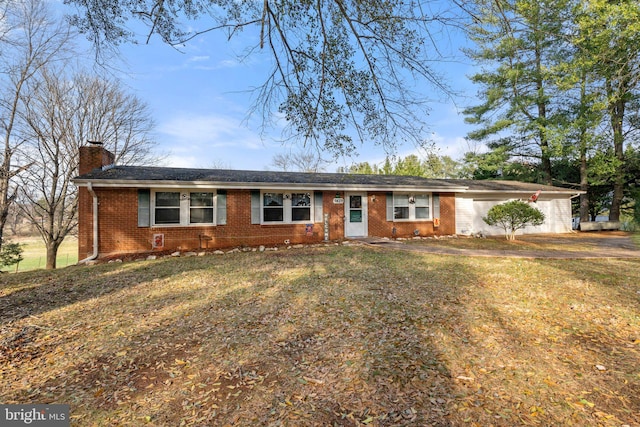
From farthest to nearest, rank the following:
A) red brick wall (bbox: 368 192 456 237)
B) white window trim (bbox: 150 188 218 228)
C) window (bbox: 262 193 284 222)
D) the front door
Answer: red brick wall (bbox: 368 192 456 237)
the front door
window (bbox: 262 193 284 222)
white window trim (bbox: 150 188 218 228)

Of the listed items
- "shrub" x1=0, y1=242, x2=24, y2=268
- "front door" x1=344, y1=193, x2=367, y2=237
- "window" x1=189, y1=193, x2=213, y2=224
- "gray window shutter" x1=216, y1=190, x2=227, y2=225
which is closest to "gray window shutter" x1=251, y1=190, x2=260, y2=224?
"gray window shutter" x1=216, y1=190, x2=227, y2=225

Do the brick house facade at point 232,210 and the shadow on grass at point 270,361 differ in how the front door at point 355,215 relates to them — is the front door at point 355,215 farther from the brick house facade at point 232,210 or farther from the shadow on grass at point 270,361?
the shadow on grass at point 270,361

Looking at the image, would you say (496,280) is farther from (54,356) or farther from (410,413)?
(54,356)

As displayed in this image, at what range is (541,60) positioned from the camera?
1736cm

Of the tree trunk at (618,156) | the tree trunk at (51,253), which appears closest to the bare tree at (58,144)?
the tree trunk at (51,253)

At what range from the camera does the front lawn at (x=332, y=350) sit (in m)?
2.33

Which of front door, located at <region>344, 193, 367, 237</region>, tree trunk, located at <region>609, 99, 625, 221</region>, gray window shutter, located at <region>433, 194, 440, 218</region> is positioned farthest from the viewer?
tree trunk, located at <region>609, 99, 625, 221</region>

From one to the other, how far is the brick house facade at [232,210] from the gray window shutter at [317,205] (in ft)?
0.15

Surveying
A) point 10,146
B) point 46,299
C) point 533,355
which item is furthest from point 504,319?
point 10,146

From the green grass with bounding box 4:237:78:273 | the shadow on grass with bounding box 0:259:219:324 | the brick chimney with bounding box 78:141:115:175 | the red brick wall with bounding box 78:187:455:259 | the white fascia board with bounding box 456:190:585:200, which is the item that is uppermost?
the brick chimney with bounding box 78:141:115:175

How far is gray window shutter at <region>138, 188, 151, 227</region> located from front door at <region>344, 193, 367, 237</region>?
7971 millimetres

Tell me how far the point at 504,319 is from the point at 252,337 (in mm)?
3502

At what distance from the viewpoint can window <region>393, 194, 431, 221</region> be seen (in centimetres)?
1374

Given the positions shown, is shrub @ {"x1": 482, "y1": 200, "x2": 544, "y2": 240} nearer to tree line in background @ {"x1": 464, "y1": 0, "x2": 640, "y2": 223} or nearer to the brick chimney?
tree line in background @ {"x1": 464, "y1": 0, "x2": 640, "y2": 223}
